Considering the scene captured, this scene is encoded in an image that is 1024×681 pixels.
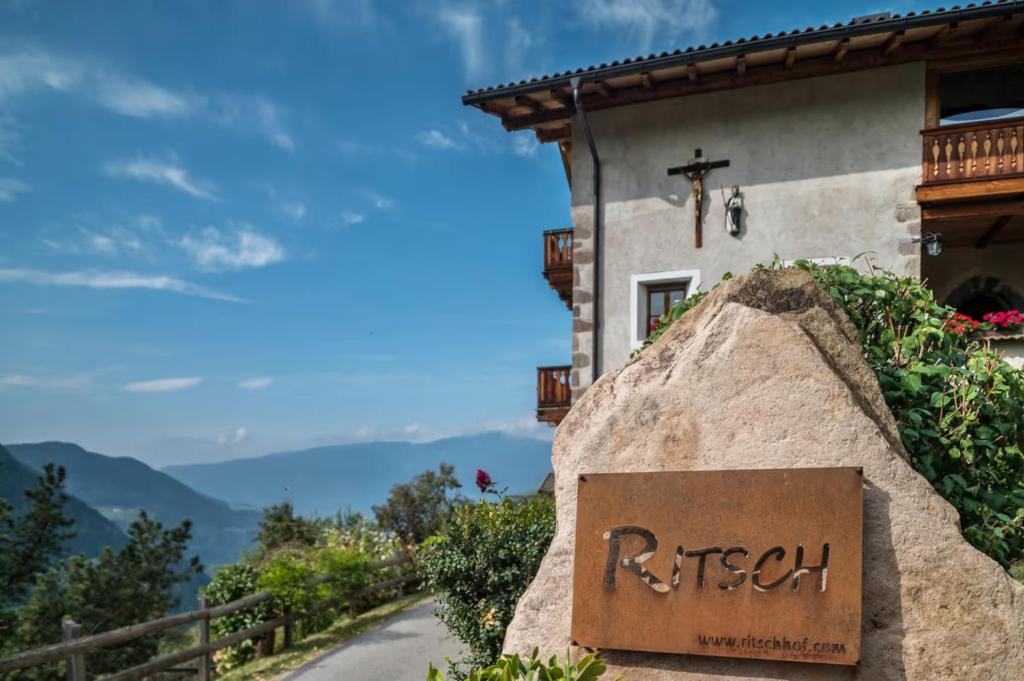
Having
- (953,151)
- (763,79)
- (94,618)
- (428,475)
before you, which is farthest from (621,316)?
(94,618)

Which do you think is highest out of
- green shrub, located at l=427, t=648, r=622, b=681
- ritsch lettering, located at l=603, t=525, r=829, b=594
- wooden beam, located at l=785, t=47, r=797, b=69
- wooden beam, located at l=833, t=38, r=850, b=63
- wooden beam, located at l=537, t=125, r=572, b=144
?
wooden beam, located at l=833, t=38, r=850, b=63

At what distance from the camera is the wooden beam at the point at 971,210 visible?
11055mm

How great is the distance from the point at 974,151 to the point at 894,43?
6.65 feet

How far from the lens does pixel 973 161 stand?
1098cm

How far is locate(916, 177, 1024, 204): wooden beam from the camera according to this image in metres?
10.6

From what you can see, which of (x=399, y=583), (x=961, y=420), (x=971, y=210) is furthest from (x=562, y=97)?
(x=961, y=420)

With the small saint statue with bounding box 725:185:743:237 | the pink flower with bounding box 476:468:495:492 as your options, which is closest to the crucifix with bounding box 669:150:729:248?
the small saint statue with bounding box 725:185:743:237

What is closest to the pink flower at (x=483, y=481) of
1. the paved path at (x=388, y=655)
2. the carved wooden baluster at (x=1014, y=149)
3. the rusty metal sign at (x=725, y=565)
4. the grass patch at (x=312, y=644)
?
the paved path at (x=388, y=655)

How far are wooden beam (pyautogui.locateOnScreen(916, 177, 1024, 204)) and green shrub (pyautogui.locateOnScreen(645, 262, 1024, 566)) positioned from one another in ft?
25.0

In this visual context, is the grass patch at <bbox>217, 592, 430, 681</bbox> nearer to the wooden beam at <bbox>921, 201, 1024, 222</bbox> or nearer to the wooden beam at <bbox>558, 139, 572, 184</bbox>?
the wooden beam at <bbox>558, 139, 572, 184</bbox>

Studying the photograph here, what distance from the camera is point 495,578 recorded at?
6.98m

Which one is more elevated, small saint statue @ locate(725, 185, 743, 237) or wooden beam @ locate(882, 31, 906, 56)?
wooden beam @ locate(882, 31, 906, 56)

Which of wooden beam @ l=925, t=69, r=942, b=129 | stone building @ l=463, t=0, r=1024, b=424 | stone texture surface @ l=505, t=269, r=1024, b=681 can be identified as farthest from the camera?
wooden beam @ l=925, t=69, r=942, b=129

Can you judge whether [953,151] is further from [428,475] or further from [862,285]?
[428,475]
